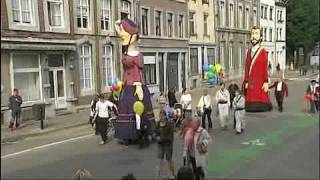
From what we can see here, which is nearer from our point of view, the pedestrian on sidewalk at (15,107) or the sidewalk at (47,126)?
the sidewalk at (47,126)

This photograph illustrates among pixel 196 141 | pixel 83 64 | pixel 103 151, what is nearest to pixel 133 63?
pixel 103 151

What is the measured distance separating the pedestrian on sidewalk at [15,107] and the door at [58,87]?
4429mm

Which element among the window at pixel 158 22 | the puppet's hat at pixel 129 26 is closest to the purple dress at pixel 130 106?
the puppet's hat at pixel 129 26

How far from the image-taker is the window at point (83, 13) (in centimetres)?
2791

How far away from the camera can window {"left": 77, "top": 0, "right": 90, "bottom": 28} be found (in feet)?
91.6

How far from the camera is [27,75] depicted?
2427 centimetres

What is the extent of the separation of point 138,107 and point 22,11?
1052cm

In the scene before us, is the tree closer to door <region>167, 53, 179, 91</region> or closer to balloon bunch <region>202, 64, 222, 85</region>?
balloon bunch <region>202, 64, 222, 85</region>

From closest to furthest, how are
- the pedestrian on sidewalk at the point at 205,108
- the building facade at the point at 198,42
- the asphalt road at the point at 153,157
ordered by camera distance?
the asphalt road at the point at 153,157 < the pedestrian on sidewalk at the point at 205,108 < the building facade at the point at 198,42

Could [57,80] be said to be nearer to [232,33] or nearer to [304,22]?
[232,33]

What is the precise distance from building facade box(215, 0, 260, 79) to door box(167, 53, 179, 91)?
18.8 feet

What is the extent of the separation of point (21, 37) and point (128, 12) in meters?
11.0

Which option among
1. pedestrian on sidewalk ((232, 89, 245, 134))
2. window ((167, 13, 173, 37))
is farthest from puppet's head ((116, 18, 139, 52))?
window ((167, 13, 173, 37))

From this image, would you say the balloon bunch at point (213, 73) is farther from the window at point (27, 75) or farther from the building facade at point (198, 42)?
the window at point (27, 75)
